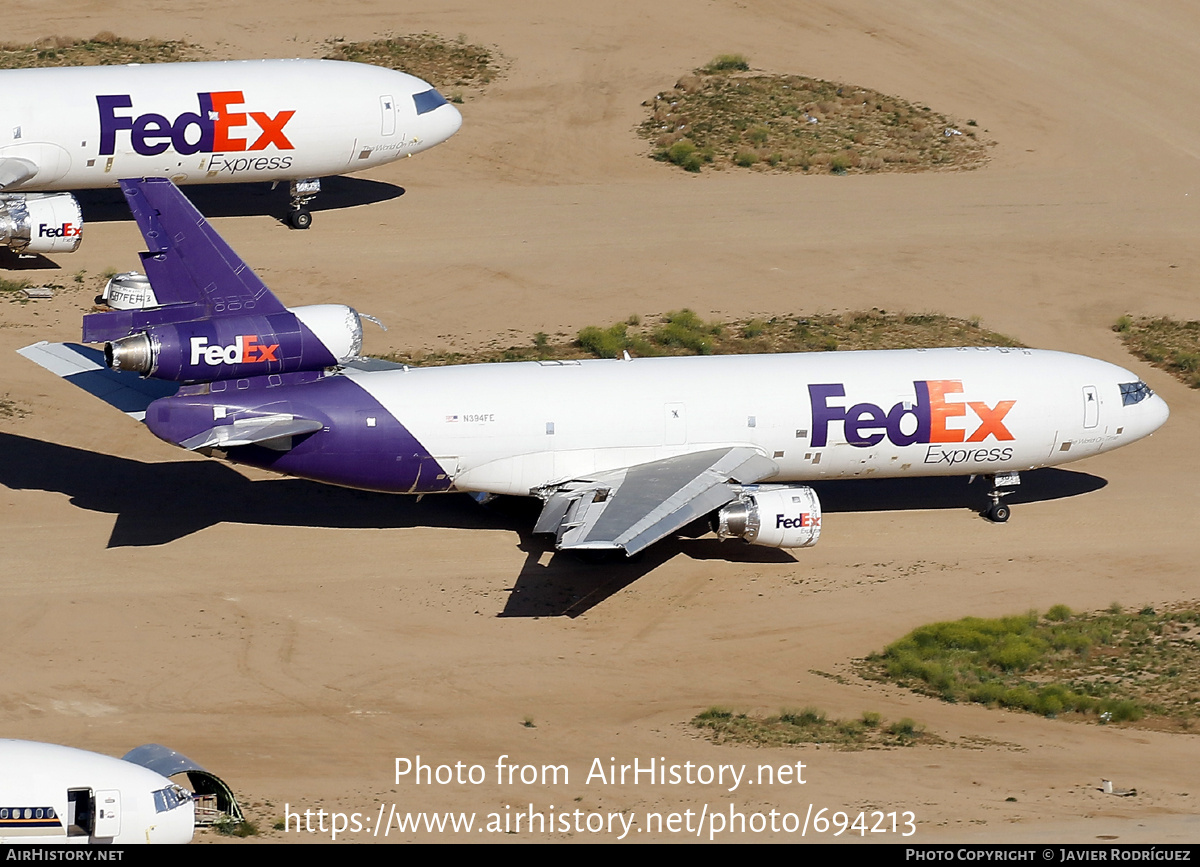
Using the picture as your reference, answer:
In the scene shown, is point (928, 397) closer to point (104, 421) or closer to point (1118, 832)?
point (1118, 832)

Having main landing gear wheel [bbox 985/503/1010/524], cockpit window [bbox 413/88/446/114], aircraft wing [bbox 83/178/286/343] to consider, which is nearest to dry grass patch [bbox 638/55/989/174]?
cockpit window [bbox 413/88/446/114]

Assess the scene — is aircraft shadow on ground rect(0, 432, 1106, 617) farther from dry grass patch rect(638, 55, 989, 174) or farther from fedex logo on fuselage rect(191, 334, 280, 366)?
dry grass patch rect(638, 55, 989, 174)

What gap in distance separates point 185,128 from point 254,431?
79.8ft

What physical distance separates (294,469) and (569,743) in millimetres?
12562

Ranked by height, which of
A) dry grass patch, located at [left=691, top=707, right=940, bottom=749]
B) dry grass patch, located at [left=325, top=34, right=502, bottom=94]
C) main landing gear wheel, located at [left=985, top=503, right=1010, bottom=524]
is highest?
dry grass patch, located at [left=325, top=34, right=502, bottom=94]

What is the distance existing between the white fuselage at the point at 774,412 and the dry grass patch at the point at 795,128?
3066cm

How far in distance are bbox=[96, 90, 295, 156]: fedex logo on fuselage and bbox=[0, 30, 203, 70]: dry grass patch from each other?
20431 mm

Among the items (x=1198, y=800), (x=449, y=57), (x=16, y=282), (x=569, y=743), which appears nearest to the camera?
(x=1198, y=800)

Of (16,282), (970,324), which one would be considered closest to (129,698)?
(16,282)

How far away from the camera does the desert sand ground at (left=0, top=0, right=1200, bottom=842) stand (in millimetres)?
41938

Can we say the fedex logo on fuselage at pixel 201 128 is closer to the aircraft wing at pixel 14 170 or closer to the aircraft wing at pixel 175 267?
the aircraft wing at pixel 14 170

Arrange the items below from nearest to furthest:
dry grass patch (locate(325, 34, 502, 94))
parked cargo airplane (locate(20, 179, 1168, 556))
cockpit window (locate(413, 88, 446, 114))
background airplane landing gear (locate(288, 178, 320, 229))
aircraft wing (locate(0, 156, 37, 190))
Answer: parked cargo airplane (locate(20, 179, 1168, 556)) < aircraft wing (locate(0, 156, 37, 190)) < background airplane landing gear (locate(288, 178, 320, 229)) < cockpit window (locate(413, 88, 446, 114)) < dry grass patch (locate(325, 34, 502, 94))

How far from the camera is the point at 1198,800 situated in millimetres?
39625

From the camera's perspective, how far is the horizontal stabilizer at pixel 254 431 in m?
48.3
